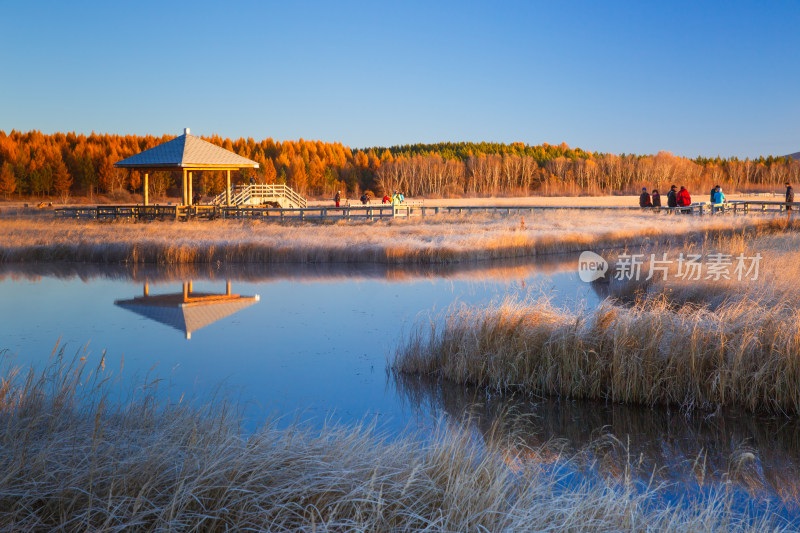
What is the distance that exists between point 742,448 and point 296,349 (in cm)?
609

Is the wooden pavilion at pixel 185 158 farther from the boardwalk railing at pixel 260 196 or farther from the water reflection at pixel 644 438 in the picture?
the water reflection at pixel 644 438

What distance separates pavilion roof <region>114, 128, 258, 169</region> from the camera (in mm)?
32625

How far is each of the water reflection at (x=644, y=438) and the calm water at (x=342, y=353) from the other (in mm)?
20

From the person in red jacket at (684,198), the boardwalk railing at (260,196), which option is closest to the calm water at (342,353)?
the person in red jacket at (684,198)

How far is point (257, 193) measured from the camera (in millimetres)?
42750

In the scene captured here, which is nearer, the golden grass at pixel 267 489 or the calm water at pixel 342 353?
the golden grass at pixel 267 489

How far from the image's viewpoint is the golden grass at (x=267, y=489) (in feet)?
12.1

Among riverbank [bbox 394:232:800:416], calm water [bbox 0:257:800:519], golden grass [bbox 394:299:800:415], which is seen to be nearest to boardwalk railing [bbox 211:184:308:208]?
calm water [bbox 0:257:800:519]

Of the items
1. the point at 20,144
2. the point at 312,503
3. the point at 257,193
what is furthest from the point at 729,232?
the point at 20,144

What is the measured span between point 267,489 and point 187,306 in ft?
Answer: 34.1

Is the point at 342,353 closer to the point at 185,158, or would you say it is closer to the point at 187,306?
the point at 187,306

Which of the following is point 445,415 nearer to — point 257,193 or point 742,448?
point 742,448

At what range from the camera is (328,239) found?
24.0 m

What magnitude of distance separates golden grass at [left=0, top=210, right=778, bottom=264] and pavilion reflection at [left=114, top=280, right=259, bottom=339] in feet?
18.0
